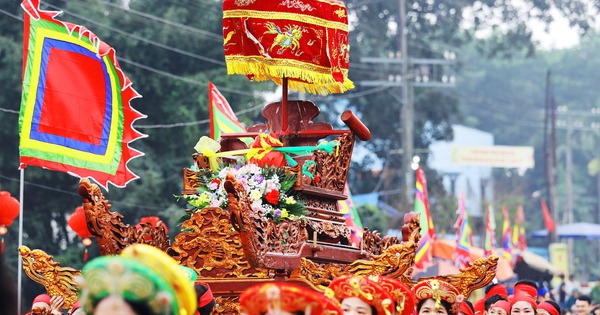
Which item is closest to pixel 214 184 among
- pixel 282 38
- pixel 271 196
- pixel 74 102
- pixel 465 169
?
pixel 271 196

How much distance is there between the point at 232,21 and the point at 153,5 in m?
16.0

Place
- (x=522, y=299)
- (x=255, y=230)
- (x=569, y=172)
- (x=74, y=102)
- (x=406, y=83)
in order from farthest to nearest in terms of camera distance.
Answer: (x=569, y=172) < (x=406, y=83) < (x=74, y=102) < (x=522, y=299) < (x=255, y=230)

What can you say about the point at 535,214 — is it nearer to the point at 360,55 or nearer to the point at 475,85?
the point at 475,85

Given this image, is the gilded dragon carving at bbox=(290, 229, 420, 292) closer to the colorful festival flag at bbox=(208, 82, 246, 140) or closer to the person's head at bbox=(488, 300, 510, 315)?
the person's head at bbox=(488, 300, 510, 315)

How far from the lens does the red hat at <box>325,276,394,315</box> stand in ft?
24.2

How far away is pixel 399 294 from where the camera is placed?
802cm

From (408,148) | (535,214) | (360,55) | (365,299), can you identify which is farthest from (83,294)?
(535,214)

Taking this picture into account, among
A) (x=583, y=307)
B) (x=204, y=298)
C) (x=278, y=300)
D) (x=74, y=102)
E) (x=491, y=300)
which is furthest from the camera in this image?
(x=583, y=307)

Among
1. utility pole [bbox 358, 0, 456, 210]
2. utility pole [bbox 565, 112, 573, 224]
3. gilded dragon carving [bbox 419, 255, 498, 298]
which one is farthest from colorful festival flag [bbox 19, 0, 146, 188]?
utility pole [bbox 565, 112, 573, 224]

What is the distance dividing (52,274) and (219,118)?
5.43 meters

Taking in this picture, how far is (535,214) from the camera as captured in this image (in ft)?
202

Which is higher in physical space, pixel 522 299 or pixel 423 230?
pixel 423 230

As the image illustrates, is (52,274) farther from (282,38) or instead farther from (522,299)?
(522,299)

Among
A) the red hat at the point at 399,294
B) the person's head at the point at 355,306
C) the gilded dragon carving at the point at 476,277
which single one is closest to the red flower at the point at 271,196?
the gilded dragon carving at the point at 476,277
